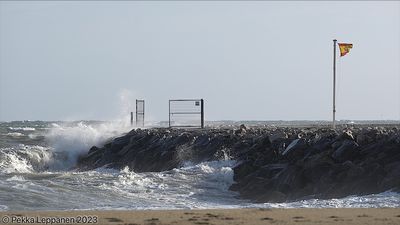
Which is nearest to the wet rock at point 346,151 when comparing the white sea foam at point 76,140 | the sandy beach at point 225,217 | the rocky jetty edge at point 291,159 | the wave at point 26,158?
the rocky jetty edge at point 291,159

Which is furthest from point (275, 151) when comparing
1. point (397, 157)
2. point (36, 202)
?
point (36, 202)

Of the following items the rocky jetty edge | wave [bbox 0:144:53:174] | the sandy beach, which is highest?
the rocky jetty edge

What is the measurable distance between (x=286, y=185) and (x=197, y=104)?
18783 mm

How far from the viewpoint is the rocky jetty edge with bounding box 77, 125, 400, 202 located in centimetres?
1688

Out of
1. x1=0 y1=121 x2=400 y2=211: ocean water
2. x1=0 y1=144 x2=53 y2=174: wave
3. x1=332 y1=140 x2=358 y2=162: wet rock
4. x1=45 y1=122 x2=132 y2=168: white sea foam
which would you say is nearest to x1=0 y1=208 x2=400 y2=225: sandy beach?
x1=0 y1=121 x2=400 y2=211: ocean water

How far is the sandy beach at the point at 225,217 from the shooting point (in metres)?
11.9

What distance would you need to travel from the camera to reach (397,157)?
17.8 m

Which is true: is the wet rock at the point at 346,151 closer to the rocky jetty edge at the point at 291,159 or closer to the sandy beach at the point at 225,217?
the rocky jetty edge at the point at 291,159

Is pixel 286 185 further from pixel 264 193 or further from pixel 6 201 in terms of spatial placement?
pixel 6 201

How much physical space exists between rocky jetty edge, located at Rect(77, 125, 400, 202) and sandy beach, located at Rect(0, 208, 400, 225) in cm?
327

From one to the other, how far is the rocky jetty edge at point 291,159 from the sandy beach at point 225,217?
3275mm

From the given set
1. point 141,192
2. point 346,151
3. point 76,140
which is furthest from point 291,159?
point 76,140

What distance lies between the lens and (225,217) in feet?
41.4

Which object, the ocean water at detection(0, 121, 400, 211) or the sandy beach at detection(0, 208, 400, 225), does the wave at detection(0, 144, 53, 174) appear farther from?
the sandy beach at detection(0, 208, 400, 225)
